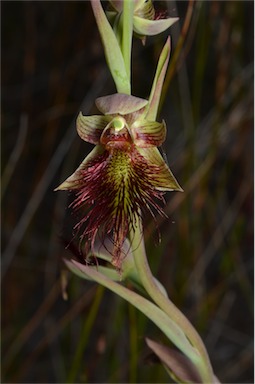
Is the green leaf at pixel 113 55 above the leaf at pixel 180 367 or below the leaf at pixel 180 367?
above

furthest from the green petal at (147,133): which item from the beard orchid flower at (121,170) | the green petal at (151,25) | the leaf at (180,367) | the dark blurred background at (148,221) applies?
the dark blurred background at (148,221)

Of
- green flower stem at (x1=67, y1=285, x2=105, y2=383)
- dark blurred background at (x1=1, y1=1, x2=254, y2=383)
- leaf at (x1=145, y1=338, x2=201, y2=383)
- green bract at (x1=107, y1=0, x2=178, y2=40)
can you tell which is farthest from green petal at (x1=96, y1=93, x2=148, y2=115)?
dark blurred background at (x1=1, y1=1, x2=254, y2=383)

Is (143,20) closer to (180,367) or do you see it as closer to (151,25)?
(151,25)

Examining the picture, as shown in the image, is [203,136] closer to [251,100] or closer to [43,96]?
[251,100]

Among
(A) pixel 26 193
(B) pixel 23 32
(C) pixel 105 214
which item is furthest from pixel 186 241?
(B) pixel 23 32

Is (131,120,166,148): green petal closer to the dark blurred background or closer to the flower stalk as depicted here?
the flower stalk

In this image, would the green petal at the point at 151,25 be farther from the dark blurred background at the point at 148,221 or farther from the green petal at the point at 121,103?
the dark blurred background at the point at 148,221
